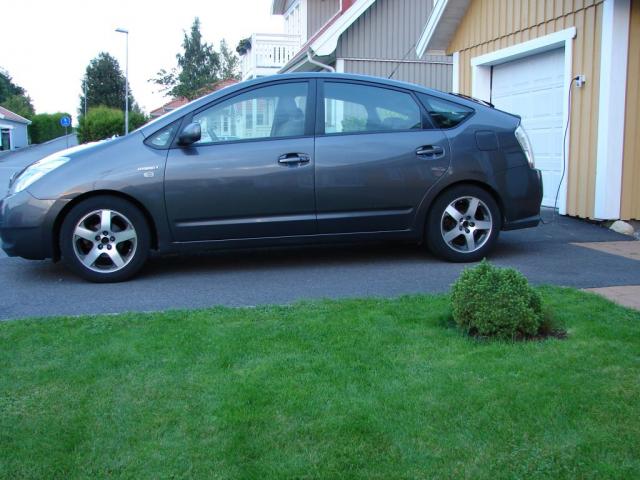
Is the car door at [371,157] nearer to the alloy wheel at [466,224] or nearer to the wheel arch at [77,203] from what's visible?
the alloy wheel at [466,224]

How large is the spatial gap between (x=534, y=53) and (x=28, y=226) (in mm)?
7406

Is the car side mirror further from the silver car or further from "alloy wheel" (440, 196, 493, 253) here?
"alloy wheel" (440, 196, 493, 253)

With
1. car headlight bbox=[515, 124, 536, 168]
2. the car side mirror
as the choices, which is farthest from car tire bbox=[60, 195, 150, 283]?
car headlight bbox=[515, 124, 536, 168]

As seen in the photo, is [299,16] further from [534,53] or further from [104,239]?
[104,239]

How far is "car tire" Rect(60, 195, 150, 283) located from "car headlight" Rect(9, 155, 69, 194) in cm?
41

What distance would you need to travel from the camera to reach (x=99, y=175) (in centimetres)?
601

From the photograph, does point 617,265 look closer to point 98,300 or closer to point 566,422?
point 566,422

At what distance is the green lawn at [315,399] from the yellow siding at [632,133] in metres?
4.39

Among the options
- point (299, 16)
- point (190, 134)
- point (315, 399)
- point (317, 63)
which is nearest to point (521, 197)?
point (190, 134)

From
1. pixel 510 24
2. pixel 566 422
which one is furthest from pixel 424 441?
pixel 510 24

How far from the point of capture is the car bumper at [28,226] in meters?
5.97

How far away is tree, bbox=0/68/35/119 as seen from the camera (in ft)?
311

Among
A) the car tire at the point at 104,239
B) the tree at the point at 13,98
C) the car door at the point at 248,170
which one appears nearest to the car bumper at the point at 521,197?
the car door at the point at 248,170

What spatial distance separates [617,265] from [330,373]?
12.8 feet
